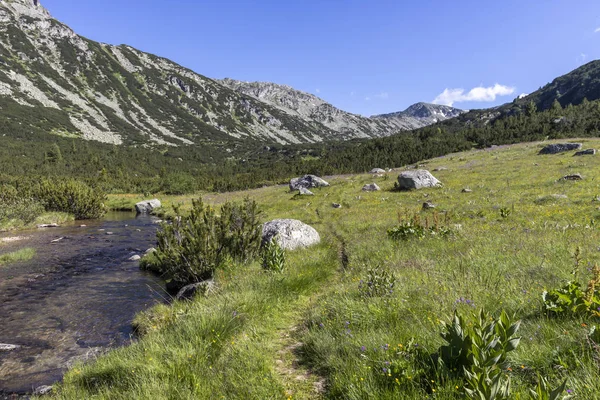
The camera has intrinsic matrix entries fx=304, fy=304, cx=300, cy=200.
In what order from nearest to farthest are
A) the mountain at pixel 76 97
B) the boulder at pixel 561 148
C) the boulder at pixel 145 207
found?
the boulder at pixel 561 148, the boulder at pixel 145 207, the mountain at pixel 76 97

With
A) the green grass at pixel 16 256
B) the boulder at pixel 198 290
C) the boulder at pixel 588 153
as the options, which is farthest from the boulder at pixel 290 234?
the boulder at pixel 588 153

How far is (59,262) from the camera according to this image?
15.6 m

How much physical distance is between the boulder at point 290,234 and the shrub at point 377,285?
6.45 metres

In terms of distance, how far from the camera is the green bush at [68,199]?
3119 centimetres

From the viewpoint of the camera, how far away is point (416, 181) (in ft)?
82.2

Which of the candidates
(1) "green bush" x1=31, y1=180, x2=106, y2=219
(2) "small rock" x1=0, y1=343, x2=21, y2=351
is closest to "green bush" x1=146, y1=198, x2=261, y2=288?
(2) "small rock" x1=0, y1=343, x2=21, y2=351

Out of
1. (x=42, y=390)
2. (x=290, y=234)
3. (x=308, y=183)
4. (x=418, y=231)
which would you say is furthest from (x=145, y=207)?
(x=418, y=231)

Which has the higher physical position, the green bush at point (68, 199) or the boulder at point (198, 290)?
the green bush at point (68, 199)

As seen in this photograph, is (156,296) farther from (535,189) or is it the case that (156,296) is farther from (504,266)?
(535,189)

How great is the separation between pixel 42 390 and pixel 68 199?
32438 millimetres

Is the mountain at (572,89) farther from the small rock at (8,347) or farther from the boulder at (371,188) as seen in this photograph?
the small rock at (8,347)

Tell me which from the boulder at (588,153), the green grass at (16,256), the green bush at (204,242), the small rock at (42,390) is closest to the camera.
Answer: the small rock at (42,390)

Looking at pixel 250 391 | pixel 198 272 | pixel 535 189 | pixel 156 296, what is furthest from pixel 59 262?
pixel 535 189

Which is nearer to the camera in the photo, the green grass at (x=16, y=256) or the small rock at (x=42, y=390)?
the small rock at (x=42, y=390)
